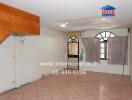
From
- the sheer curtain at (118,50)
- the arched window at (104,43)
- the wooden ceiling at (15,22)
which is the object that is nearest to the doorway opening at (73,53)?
the arched window at (104,43)

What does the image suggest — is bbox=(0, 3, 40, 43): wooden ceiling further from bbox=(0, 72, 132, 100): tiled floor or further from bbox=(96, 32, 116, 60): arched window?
bbox=(96, 32, 116, 60): arched window

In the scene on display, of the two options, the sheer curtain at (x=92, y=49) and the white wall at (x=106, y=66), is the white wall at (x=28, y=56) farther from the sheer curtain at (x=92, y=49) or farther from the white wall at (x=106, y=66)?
the white wall at (x=106, y=66)

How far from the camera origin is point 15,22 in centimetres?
272

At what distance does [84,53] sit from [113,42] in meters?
1.66

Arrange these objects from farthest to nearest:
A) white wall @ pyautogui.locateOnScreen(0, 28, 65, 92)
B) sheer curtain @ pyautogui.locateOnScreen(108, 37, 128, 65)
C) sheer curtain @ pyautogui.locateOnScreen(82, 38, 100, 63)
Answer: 1. sheer curtain @ pyautogui.locateOnScreen(82, 38, 100, 63)
2. sheer curtain @ pyautogui.locateOnScreen(108, 37, 128, 65)
3. white wall @ pyautogui.locateOnScreen(0, 28, 65, 92)

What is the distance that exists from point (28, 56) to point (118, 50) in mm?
4285

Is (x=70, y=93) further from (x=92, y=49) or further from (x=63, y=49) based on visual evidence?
(x=63, y=49)

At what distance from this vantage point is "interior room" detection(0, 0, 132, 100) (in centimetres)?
276

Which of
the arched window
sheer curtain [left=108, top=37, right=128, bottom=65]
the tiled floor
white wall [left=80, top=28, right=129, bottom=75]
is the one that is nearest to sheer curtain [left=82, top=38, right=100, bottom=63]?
the arched window

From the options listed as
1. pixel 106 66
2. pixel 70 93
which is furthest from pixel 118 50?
pixel 70 93

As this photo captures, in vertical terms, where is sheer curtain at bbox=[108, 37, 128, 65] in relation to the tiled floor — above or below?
above

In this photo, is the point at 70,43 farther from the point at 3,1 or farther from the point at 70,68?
the point at 3,1

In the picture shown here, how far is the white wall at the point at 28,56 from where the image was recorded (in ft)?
12.9

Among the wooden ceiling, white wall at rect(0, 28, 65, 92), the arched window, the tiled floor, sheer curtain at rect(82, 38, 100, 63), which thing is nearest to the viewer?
the wooden ceiling
